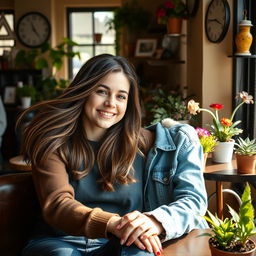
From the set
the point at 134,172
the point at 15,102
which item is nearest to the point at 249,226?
the point at 134,172

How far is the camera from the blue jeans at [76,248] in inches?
49.0

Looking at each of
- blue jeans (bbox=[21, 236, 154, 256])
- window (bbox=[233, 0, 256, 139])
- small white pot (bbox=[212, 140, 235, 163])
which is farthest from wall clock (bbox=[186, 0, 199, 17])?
blue jeans (bbox=[21, 236, 154, 256])

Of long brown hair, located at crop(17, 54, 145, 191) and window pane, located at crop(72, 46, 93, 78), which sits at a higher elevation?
window pane, located at crop(72, 46, 93, 78)

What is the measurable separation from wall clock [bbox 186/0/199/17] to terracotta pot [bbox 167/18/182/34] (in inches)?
5.3

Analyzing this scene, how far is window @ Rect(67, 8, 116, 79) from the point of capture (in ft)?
28.5

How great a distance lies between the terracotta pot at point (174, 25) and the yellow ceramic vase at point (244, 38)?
1.15 meters

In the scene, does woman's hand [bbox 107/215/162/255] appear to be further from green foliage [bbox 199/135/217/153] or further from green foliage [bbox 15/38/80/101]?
green foliage [bbox 15/38/80/101]

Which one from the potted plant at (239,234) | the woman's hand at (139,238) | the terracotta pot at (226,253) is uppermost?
the potted plant at (239,234)

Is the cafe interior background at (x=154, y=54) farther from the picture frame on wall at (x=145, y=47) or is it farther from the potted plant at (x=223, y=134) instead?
the potted plant at (x=223, y=134)

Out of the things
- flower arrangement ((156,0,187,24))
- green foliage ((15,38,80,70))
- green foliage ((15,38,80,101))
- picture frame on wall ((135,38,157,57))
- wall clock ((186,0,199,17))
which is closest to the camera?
wall clock ((186,0,199,17))

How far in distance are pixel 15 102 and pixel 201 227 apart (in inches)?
204

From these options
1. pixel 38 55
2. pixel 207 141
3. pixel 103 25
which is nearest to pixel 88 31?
pixel 103 25

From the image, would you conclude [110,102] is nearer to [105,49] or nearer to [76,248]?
[76,248]

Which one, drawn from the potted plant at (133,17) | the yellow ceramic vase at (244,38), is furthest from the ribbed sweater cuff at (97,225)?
the potted plant at (133,17)
